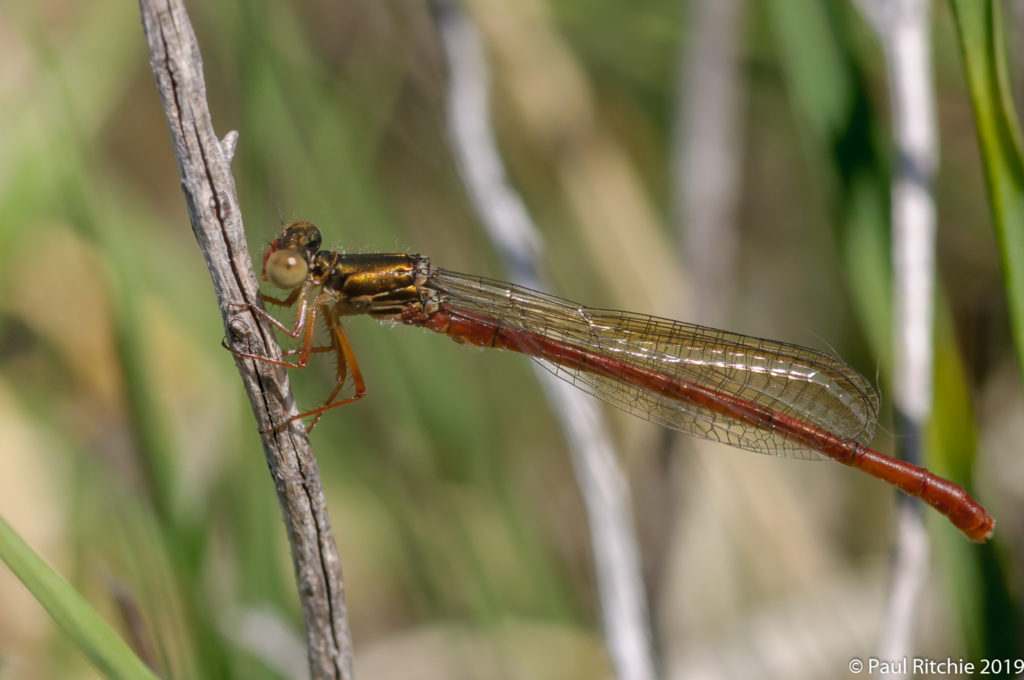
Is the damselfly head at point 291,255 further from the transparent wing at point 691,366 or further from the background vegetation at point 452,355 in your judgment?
the transparent wing at point 691,366

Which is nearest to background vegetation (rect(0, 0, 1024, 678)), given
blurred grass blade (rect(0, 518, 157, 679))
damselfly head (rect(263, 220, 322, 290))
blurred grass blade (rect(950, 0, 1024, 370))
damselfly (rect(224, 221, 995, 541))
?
damselfly head (rect(263, 220, 322, 290))

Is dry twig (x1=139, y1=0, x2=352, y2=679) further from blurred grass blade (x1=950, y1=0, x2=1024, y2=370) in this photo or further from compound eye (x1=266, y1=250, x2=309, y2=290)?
blurred grass blade (x1=950, y1=0, x2=1024, y2=370)

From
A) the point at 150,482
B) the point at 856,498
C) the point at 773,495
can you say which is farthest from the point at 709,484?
the point at 150,482

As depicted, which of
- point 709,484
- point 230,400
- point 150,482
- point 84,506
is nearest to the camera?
point 150,482

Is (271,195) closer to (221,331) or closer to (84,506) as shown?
(221,331)

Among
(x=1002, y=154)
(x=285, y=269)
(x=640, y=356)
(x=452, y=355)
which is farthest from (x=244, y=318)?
(x=452, y=355)
